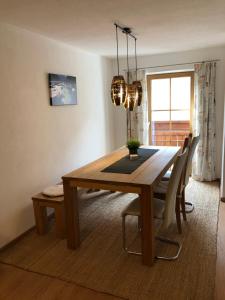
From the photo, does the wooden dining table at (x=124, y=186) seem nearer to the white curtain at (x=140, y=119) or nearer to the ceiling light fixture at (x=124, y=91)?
the ceiling light fixture at (x=124, y=91)

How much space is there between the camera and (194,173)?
4.72 meters

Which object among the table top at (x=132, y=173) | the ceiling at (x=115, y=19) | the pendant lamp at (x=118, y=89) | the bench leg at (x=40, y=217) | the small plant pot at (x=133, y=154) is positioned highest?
the ceiling at (x=115, y=19)

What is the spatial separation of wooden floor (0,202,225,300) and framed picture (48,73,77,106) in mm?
2004

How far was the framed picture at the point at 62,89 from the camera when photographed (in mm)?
3377

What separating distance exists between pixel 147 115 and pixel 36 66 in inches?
96.4

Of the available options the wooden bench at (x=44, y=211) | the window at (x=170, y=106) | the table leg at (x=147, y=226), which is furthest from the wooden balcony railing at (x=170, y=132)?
the table leg at (x=147, y=226)

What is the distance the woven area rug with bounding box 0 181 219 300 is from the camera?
7.00 ft

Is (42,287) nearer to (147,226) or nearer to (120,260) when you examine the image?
(120,260)

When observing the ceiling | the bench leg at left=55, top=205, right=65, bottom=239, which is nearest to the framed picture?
the ceiling

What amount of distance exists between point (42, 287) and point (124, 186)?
3.52 feet

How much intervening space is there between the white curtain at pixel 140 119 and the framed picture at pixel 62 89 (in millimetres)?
1431

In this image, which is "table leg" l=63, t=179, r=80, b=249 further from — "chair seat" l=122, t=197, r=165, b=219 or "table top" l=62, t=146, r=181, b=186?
"chair seat" l=122, t=197, r=165, b=219

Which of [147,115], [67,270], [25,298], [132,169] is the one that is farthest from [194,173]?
[25,298]

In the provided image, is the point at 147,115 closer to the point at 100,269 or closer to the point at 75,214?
the point at 75,214
